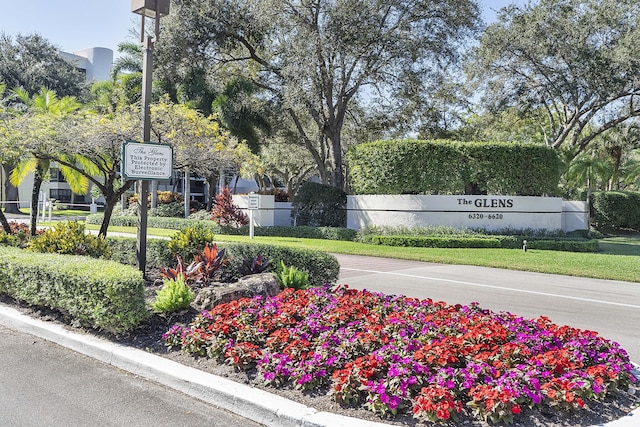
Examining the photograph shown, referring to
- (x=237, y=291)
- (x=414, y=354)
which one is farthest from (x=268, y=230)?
(x=414, y=354)

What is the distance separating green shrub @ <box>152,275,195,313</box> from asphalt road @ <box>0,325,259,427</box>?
3.37 feet

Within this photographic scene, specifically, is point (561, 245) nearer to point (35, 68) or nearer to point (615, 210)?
point (615, 210)

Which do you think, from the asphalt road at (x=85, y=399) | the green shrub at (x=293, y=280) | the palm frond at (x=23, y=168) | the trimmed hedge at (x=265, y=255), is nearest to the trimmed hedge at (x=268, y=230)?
the palm frond at (x=23, y=168)

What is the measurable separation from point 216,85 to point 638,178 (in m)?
32.2

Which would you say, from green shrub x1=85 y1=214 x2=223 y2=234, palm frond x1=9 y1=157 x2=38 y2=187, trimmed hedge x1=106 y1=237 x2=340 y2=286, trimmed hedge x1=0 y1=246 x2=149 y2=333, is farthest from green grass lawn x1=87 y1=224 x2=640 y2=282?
green shrub x1=85 y1=214 x2=223 y2=234

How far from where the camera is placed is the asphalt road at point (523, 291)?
8.08 meters

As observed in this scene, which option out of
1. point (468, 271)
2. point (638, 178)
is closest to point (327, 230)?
point (468, 271)

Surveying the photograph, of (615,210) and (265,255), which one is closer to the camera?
(265,255)

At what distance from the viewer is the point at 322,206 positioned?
25.3m

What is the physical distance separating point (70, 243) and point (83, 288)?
12.3 feet

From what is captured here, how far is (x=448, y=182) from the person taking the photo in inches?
866

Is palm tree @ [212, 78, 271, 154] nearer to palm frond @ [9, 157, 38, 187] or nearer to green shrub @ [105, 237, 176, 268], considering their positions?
palm frond @ [9, 157, 38, 187]

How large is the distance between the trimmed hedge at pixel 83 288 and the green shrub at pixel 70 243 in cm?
179

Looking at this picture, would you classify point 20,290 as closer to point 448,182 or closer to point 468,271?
point 468,271
